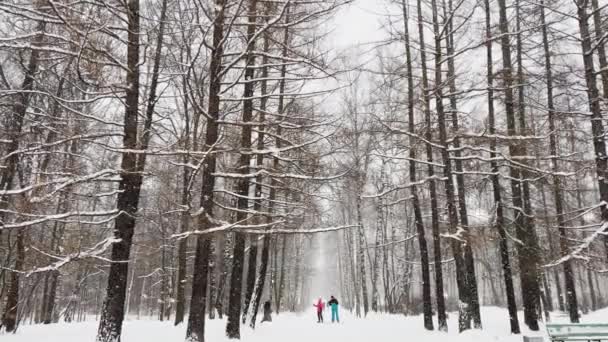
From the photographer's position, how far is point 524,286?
41.5 feet

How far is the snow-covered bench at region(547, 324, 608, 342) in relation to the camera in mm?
7177

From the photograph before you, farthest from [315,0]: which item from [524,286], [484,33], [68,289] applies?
[68,289]

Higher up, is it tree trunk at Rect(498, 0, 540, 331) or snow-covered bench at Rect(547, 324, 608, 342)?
tree trunk at Rect(498, 0, 540, 331)

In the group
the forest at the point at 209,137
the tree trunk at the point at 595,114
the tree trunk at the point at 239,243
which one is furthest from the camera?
the tree trunk at the point at 239,243

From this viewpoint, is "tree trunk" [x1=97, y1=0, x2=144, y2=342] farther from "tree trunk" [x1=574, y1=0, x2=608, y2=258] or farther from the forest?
"tree trunk" [x1=574, y1=0, x2=608, y2=258]

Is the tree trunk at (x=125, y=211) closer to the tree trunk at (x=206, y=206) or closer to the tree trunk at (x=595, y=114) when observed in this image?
the tree trunk at (x=206, y=206)

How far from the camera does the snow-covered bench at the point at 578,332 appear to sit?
7177 millimetres

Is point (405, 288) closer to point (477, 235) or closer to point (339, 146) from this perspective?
point (477, 235)

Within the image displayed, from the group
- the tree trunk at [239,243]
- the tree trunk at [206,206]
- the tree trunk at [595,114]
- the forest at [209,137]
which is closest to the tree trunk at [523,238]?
the forest at [209,137]

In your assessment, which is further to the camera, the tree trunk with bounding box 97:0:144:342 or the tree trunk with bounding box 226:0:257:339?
the tree trunk with bounding box 226:0:257:339

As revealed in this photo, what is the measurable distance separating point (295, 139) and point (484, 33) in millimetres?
7098

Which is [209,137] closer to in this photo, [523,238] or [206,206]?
[206,206]

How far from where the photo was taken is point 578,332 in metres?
7.29

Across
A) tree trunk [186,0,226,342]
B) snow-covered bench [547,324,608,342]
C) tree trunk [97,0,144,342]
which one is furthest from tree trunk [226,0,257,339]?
snow-covered bench [547,324,608,342]
